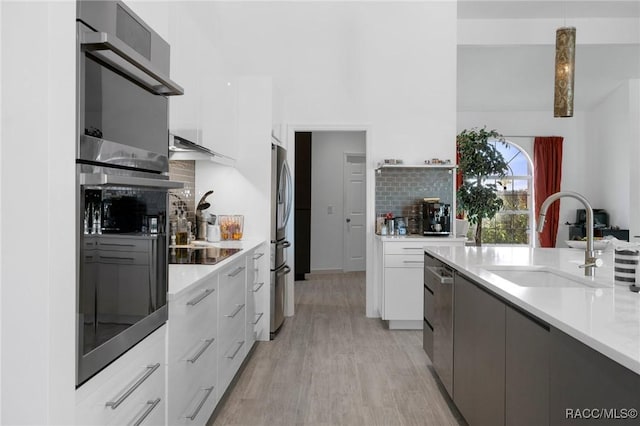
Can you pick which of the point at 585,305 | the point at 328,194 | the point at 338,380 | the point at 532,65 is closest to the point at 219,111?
the point at 338,380

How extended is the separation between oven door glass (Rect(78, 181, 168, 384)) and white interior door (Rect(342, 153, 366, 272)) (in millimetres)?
7062

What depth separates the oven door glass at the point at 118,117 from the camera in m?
1.28

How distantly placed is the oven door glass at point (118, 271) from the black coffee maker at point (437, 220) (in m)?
3.71

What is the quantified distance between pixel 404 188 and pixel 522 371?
12.7 feet

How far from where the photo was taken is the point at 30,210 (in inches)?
42.8

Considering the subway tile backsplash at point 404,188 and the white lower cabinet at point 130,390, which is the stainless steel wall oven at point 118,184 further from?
the subway tile backsplash at point 404,188

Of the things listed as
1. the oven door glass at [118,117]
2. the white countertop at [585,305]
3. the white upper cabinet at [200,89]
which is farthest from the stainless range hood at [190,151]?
the white countertop at [585,305]

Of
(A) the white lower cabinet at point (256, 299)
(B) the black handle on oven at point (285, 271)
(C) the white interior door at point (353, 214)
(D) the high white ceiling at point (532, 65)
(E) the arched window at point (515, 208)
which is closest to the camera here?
(A) the white lower cabinet at point (256, 299)

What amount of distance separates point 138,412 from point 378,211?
162 inches

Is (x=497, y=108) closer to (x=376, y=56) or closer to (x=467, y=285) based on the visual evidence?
(x=376, y=56)

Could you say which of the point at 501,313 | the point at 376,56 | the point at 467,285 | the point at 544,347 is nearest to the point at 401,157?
the point at 376,56

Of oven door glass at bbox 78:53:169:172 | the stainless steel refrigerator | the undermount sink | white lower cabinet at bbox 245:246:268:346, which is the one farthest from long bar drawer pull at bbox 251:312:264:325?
oven door glass at bbox 78:53:169:172

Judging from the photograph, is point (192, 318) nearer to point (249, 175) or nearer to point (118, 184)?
point (118, 184)

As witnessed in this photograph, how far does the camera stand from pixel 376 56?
214 inches
